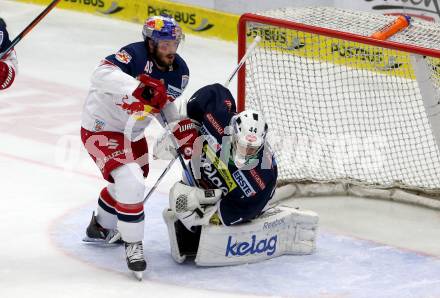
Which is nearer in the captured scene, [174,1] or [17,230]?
[17,230]

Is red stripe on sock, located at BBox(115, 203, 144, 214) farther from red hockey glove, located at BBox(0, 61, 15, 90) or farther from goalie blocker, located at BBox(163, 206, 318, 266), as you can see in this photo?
red hockey glove, located at BBox(0, 61, 15, 90)

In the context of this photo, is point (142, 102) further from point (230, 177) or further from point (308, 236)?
point (308, 236)

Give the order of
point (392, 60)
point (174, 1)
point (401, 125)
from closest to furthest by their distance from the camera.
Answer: point (392, 60)
point (401, 125)
point (174, 1)

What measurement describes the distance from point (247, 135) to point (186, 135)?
15.6 inches

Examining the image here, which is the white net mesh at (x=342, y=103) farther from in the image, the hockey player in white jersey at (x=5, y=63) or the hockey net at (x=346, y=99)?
the hockey player in white jersey at (x=5, y=63)

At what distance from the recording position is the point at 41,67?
7.93 meters

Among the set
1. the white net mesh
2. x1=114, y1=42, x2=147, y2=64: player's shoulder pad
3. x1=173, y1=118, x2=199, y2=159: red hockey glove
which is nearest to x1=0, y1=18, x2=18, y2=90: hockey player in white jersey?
x1=114, y1=42, x2=147, y2=64: player's shoulder pad

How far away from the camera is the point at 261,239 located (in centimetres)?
479

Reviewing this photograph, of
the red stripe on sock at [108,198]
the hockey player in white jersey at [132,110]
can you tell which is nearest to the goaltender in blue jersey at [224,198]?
the hockey player in white jersey at [132,110]

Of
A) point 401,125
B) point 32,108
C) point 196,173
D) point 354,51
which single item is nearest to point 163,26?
point 196,173

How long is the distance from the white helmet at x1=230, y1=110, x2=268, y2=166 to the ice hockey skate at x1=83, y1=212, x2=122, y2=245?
29.6 inches

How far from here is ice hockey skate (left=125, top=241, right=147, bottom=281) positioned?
4.52 metres

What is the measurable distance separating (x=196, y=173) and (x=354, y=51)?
1.32 meters

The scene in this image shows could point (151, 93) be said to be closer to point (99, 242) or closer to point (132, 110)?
point (132, 110)
